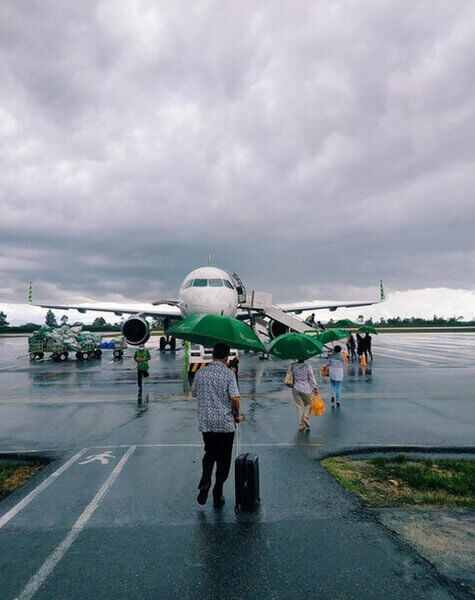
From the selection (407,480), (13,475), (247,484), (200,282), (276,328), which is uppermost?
(200,282)

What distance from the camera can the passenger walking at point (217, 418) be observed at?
573cm

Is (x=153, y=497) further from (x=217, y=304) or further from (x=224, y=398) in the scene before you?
(x=217, y=304)

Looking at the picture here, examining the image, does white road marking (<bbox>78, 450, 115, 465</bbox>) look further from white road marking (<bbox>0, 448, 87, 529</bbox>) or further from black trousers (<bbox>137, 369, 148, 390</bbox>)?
black trousers (<bbox>137, 369, 148, 390</bbox>)

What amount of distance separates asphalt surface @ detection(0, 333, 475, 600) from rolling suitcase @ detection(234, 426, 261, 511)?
19 centimetres

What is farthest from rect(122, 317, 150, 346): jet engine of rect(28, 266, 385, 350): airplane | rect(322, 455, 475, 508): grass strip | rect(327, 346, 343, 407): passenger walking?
rect(322, 455, 475, 508): grass strip

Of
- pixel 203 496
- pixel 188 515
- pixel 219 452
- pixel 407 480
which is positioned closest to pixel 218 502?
pixel 203 496

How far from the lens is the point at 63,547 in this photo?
4582 millimetres

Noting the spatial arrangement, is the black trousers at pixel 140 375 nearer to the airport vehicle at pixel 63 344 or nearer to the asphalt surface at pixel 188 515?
the asphalt surface at pixel 188 515

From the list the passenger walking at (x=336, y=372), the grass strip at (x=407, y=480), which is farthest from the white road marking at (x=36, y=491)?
the passenger walking at (x=336, y=372)

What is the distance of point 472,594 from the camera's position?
3645mm

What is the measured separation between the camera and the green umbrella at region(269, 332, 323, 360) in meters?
9.27

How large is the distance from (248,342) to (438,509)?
140 inches

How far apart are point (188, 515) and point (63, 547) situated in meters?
1.48

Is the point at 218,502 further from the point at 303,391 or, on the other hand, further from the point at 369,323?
the point at 369,323
